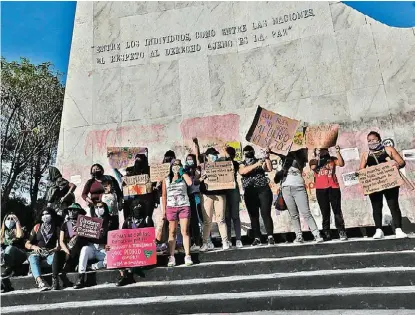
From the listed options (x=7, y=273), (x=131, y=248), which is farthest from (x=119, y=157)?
(x=7, y=273)

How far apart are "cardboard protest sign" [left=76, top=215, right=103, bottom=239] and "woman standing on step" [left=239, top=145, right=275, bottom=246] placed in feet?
8.15

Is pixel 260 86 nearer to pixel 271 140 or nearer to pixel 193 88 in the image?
pixel 193 88

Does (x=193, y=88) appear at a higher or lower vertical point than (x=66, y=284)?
higher

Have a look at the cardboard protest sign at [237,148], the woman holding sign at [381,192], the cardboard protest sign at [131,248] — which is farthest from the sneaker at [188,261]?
the cardboard protest sign at [237,148]

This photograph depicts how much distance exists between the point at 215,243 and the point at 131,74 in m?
6.10

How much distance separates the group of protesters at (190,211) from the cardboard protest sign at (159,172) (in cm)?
17

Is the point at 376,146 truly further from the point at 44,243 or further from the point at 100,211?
the point at 44,243

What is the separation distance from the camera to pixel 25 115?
2144 cm

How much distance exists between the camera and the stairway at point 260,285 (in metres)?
4.66

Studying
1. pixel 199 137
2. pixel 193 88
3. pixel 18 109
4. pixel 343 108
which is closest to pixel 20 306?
pixel 199 137

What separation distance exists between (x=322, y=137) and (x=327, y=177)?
0.68 meters

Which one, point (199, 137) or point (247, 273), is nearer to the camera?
point (247, 273)

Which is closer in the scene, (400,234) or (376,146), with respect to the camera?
(400,234)

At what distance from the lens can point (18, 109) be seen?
21.2 m
